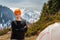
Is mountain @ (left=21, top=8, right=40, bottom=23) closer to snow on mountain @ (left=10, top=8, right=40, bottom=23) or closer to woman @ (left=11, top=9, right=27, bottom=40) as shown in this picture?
snow on mountain @ (left=10, top=8, right=40, bottom=23)

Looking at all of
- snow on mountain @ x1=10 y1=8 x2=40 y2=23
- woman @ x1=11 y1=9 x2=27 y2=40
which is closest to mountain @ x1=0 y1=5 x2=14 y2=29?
snow on mountain @ x1=10 y1=8 x2=40 y2=23

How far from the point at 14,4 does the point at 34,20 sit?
1.59 meters

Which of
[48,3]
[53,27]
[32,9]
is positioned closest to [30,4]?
[32,9]

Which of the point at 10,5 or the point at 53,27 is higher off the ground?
Answer: the point at 10,5

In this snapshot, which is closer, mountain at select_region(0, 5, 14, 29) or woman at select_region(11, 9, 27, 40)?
woman at select_region(11, 9, 27, 40)

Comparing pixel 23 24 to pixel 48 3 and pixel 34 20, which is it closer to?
pixel 34 20

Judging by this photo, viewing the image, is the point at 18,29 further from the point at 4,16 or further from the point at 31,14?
the point at 31,14

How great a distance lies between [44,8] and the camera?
16344 mm

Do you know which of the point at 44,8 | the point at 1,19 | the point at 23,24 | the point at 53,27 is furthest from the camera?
the point at 44,8

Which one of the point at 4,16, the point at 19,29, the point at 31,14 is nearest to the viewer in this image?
the point at 19,29

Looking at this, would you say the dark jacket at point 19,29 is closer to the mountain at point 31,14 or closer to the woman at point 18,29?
the woman at point 18,29

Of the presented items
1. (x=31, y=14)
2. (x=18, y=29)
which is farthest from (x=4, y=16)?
(x=18, y=29)

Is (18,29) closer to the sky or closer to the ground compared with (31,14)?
closer to the ground

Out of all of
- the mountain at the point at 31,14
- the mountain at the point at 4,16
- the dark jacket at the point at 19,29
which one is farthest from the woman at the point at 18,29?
the mountain at the point at 31,14
